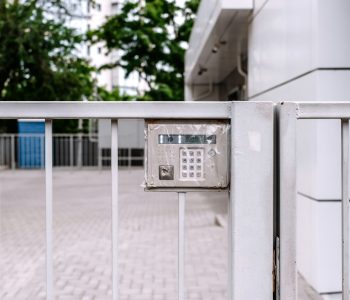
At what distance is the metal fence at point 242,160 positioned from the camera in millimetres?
1880

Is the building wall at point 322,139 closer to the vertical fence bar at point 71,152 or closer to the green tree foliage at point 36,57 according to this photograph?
the vertical fence bar at point 71,152

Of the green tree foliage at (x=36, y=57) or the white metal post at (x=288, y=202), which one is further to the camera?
the green tree foliage at (x=36, y=57)

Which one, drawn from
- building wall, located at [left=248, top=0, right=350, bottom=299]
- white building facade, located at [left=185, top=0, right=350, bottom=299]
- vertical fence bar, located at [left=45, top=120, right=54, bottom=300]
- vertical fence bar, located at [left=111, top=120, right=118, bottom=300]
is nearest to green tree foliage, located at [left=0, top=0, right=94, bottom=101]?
white building facade, located at [left=185, top=0, right=350, bottom=299]

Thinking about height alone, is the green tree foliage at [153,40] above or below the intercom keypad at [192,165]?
above

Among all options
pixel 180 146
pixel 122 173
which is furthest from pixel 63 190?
pixel 180 146

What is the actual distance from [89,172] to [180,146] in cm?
2097

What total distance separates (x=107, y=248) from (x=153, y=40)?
19159 mm

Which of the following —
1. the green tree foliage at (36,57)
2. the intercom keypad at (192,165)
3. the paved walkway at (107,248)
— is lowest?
the paved walkway at (107,248)

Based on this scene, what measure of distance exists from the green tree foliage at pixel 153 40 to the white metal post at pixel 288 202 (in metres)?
23.6

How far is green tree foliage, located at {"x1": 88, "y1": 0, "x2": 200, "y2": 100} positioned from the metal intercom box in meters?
23.5

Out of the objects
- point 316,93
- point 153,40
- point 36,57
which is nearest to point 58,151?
point 36,57

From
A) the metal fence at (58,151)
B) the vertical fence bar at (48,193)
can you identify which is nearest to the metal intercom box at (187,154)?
the vertical fence bar at (48,193)

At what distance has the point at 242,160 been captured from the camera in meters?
1.89

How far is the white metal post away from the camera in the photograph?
1853mm
